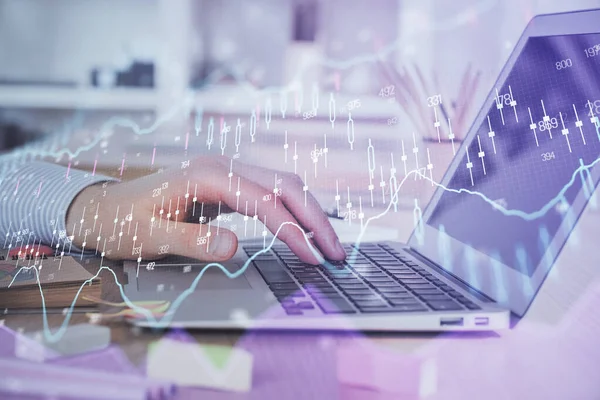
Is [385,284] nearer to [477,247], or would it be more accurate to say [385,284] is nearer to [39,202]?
[477,247]

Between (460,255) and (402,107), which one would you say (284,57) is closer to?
(402,107)

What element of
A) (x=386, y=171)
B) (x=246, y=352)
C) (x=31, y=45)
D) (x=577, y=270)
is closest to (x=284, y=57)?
(x=31, y=45)

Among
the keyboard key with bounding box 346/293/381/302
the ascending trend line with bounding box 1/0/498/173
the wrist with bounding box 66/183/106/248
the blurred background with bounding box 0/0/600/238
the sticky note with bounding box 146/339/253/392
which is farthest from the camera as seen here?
the blurred background with bounding box 0/0/600/238

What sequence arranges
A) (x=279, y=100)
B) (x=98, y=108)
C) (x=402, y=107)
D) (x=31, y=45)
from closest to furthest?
(x=402, y=107)
(x=279, y=100)
(x=98, y=108)
(x=31, y=45)

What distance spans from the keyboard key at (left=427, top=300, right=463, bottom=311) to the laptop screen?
0.06 m

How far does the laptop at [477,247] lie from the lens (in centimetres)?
42

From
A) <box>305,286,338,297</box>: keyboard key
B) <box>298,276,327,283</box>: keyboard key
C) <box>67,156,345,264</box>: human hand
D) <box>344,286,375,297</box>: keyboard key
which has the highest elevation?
<box>67,156,345,264</box>: human hand

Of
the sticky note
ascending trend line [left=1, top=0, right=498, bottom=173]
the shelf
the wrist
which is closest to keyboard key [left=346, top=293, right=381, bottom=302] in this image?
the sticky note

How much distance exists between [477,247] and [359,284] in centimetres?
12

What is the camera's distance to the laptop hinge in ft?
1.54

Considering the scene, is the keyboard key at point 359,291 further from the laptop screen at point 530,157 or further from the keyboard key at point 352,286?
the laptop screen at point 530,157

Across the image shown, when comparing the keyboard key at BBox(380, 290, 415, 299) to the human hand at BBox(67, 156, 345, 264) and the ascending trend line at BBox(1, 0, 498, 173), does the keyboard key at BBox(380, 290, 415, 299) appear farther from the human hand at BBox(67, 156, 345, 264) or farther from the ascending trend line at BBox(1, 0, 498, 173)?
the ascending trend line at BBox(1, 0, 498, 173)

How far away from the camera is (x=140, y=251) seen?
55 centimetres

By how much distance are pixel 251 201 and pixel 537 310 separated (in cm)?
26
